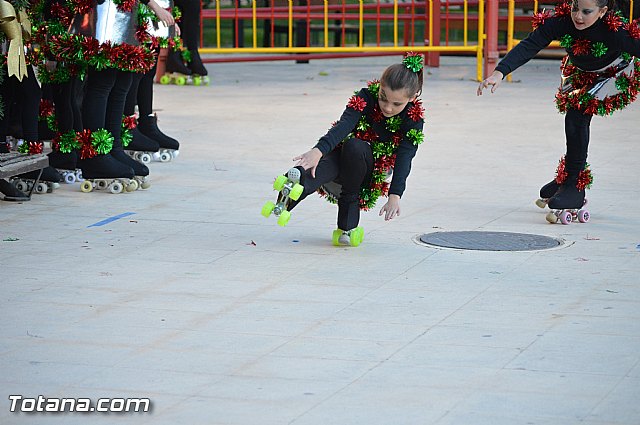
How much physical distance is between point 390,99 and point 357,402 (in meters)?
2.55

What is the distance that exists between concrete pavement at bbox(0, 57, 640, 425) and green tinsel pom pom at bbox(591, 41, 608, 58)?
38.5 inches

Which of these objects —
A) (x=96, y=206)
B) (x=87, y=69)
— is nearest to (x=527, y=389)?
(x=96, y=206)

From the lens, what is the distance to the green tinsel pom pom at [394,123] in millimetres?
6457

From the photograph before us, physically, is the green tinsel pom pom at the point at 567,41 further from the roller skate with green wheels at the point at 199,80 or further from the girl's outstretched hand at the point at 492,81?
the roller skate with green wheels at the point at 199,80

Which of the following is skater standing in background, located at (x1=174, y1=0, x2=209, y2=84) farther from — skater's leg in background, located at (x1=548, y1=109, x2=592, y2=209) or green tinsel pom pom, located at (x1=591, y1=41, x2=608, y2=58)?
green tinsel pom pom, located at (x1=591, y1=41, x2=608, y2=58)

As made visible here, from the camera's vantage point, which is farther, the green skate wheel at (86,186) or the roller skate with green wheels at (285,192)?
the green skate wheel at (86,186)

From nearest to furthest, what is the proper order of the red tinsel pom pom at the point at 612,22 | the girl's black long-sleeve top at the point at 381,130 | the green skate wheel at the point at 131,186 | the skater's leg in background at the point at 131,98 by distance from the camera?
the girl's black long-sleeve top at the point at 381,130 → the red tinsel pom pom at the point at 612,22 → the green skate wheel at the point at 131,186 → the skater's leg in background at the point at 131,98

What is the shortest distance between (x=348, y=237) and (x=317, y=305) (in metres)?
1.27

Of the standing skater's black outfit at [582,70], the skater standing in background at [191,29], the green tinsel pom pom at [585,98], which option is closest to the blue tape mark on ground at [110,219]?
the standing skater's black outfit at [582,70]

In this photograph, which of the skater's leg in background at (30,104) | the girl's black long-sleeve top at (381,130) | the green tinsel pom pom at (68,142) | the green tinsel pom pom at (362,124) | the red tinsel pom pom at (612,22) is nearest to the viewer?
the girl's black long-sleeve top at (381,130)

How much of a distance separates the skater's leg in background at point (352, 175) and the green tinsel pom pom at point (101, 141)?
208 centimetres

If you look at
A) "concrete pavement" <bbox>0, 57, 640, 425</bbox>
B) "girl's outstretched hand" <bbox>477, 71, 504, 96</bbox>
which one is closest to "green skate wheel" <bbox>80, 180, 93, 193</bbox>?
"concrete pavement" <bbox>0, 57, 640, 425</bbox>

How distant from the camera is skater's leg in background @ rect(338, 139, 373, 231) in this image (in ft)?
20.9

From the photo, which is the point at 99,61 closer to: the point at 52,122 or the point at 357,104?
the point at 52,122
